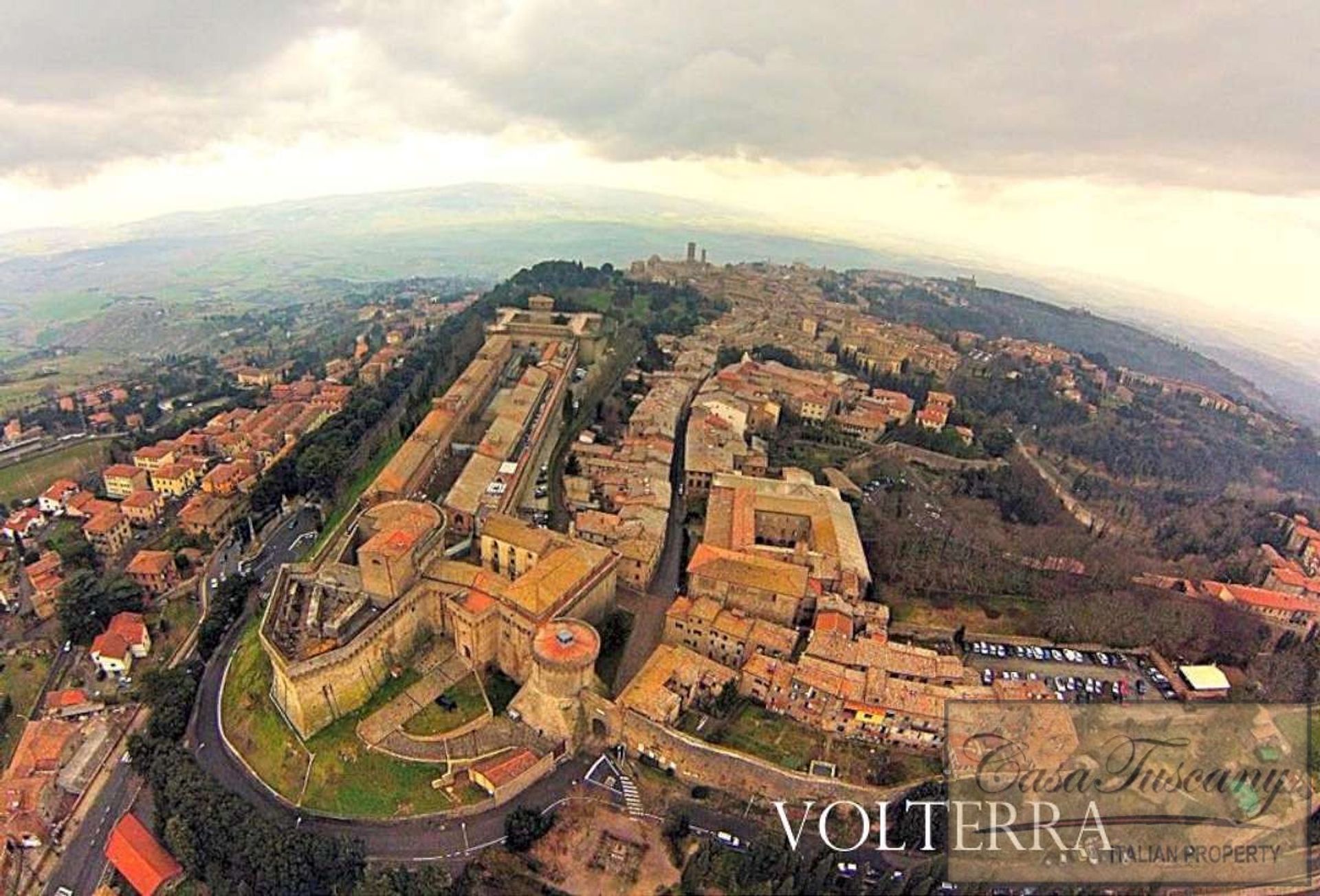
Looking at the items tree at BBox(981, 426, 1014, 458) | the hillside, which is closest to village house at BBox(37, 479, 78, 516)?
tree at BBox(981, 426, 1014, 458)

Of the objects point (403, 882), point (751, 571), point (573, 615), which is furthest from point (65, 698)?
point (751, 571)

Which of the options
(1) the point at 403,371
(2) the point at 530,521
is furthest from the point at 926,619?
(1) the point at 403,371

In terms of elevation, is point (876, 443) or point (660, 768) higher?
point (876, 443)

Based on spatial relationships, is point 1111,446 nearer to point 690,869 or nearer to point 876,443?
point 876,443

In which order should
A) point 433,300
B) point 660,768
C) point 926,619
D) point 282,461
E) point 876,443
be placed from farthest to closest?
point 433,300 < point 876,443 < point 282,461 < point 926,619 < point 660,768

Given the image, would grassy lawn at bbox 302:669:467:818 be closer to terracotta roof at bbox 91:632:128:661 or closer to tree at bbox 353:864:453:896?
tree at bbox 353:864:453:896

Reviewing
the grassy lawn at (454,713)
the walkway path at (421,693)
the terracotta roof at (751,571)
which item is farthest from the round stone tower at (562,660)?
the terracotta roof at (751,571)

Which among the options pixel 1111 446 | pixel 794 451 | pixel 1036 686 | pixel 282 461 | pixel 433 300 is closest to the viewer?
pixel 1036 686
